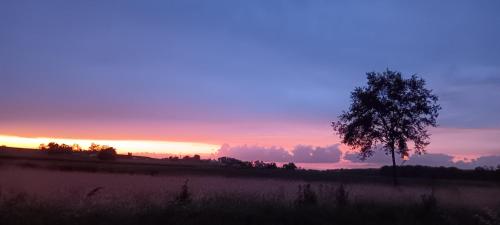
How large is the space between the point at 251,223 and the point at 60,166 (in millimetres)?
26102

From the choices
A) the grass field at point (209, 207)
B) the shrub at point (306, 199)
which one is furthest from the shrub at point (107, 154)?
the shrub at point (306, 199)

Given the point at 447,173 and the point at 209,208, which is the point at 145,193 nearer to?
the point at 209,208

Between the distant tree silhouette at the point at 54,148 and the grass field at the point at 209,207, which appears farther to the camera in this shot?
the distant tree silhouette at the point at 54,148

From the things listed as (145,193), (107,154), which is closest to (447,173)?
(107,154)

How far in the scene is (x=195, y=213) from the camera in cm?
1803

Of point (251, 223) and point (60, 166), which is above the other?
point (60, 166)

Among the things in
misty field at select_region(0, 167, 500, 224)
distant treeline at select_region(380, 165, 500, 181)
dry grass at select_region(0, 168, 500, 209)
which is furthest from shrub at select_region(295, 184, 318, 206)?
distant treeline at select_region(380, 165, 500, 181)

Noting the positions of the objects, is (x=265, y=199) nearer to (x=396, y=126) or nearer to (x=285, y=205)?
(x=285, y=205)

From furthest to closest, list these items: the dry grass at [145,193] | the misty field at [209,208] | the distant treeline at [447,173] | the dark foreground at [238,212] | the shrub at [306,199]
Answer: the distant treeline at [447,173] → the shrub at [306,199] → the dry grass at [145,193] → the misty field at [209,208] → the dark foreground at [238,212]

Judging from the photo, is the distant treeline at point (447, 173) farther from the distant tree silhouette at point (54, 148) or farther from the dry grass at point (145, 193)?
the distant tree silhouette at point (54, 148)

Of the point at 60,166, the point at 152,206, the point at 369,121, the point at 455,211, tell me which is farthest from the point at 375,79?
the point at 152,206

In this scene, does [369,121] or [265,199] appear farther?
[369,121]

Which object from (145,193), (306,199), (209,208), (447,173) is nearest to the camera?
(209,208)

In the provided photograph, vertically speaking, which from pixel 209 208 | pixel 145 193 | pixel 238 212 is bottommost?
pixel 238 212
